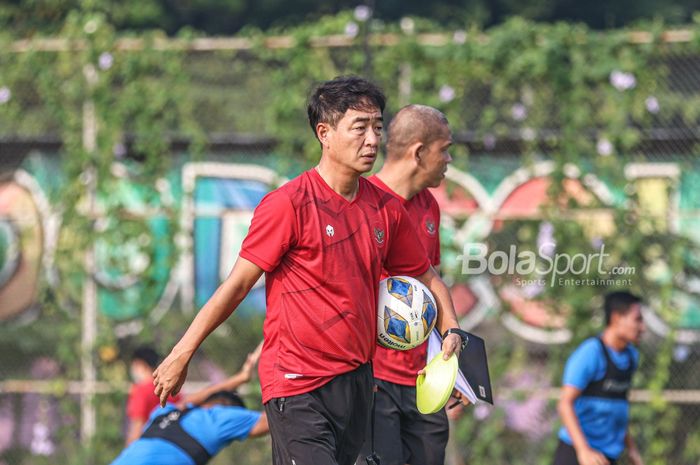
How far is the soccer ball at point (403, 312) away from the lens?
5.43m

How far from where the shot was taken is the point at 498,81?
10.3m

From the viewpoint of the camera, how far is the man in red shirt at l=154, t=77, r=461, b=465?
4.98 meters

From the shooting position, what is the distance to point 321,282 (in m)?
5.07

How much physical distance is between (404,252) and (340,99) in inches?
32.6

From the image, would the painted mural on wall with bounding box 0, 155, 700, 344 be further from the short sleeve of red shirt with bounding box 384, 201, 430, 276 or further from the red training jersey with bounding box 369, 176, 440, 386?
the short sleeve of red shirt with bounding box 384, 201, 430, 276

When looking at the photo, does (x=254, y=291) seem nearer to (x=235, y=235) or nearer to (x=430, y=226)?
(x=235, y=235)

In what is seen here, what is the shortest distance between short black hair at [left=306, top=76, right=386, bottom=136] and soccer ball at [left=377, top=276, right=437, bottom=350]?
846mm

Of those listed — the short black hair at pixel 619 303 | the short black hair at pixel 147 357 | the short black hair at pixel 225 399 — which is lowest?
the short black hair at pixel 225 399

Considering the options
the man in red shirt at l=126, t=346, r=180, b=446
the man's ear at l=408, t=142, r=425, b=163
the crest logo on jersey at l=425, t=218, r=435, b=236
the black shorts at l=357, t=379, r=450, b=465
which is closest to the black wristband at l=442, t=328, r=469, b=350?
the black shorts at l=357, t=379, r=450, b=465

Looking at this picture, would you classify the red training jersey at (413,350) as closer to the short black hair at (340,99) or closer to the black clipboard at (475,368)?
the black clipboard at (475,368)

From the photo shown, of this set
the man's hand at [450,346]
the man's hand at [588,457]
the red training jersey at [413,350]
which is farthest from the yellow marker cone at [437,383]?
the man's hand at [588,457]

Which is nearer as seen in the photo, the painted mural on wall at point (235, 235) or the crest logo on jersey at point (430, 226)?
the crest logo on jersey at point (430, 226)

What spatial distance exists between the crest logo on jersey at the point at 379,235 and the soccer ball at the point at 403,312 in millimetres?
295

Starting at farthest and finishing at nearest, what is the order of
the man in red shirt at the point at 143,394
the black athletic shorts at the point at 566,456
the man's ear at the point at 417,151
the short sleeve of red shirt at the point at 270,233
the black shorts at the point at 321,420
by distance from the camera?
1. the man in red shirt at the point at 143,394
2. the black athletic shorts at the point at 566,456
3. the man's ear at the point at 417,151
4. the black shorts at the point at 321,420
5. the short sleeve of red shirt at the point at 270,233
